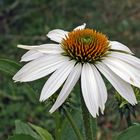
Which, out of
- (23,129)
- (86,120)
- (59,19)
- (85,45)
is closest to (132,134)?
(86,120)

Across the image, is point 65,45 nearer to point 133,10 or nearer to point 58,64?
point 58,64

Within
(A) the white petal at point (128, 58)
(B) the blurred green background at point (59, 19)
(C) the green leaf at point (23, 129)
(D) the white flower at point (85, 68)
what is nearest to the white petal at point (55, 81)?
(D) the white flower at point (85, 68)

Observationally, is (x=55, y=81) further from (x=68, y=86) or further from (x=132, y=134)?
(x=132, y=134)

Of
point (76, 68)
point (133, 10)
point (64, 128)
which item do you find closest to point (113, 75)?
point (76, 68)

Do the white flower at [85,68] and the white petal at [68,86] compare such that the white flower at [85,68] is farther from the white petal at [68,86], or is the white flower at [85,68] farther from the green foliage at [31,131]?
the green foliage at [31,131]

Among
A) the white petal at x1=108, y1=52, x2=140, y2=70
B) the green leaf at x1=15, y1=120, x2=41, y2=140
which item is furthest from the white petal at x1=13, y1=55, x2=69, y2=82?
the green leaf at x1=15, y1=120, x2=41, y2=140

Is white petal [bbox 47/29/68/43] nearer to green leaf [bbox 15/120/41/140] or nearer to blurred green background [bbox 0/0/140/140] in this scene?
green leaf [bbox 15/120/41/140]

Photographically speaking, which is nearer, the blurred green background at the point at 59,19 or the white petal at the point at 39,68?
the white petal at the point at 39,68
